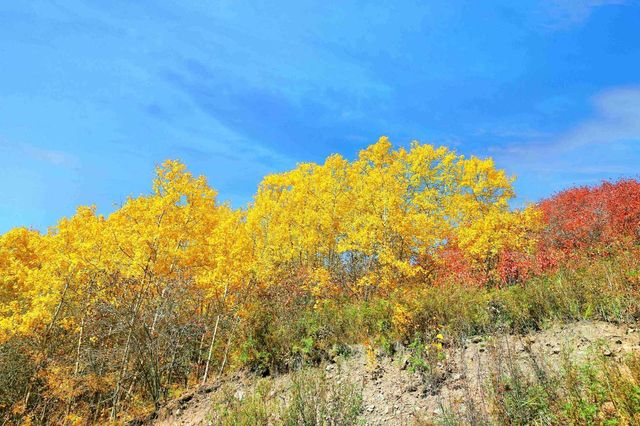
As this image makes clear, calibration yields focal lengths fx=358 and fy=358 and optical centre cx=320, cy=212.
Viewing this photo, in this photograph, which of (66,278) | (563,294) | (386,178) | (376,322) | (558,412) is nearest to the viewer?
(558,412)

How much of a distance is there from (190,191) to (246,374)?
4596 mm

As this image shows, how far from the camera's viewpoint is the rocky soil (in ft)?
16.4

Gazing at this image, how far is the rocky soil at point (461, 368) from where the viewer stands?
197 inches

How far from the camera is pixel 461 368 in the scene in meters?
5.61

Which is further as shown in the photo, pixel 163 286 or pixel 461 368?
pixel 163 286

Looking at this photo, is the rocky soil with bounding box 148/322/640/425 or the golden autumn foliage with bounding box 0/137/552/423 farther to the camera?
the golden autumn foliage with bounding box 0/137/552/423

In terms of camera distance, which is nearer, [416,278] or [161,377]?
[161,377]

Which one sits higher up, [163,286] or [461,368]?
[163,286]

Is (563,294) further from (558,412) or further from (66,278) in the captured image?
(66,278)

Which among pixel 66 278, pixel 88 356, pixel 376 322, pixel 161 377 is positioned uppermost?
pixel 66 278

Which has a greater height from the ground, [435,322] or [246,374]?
[435,322]

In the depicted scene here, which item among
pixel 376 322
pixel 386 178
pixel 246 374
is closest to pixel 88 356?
pixel 246 374

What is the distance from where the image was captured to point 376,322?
7.80 meters

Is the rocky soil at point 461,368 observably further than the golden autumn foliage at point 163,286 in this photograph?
No
